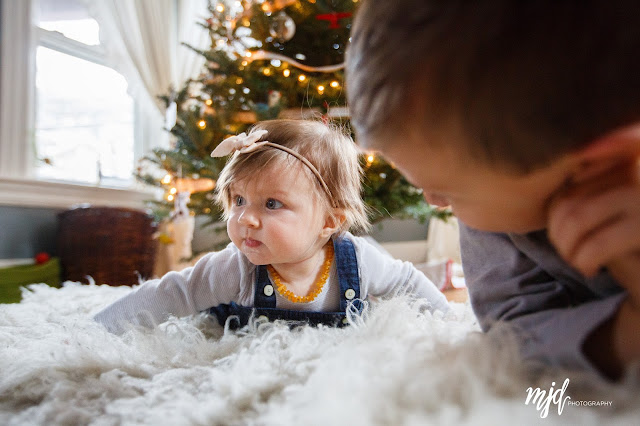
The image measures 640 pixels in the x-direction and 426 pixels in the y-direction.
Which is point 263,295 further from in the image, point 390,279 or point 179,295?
point 390,279

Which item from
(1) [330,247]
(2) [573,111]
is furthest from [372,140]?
(1) [330,247]

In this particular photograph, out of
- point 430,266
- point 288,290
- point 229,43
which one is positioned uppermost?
point 229,43

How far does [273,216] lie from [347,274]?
204 mm

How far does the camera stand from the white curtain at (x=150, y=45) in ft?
7.89

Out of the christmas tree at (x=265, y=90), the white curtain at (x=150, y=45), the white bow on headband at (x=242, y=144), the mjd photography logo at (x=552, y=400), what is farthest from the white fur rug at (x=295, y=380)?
the white curtain at (x=150, y=45)

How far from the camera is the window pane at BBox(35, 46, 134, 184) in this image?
2191 mm

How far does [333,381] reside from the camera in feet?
1.40

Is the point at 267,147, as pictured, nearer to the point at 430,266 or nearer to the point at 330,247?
the point at 330,247

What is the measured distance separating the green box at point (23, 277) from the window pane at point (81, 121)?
49 centimetres

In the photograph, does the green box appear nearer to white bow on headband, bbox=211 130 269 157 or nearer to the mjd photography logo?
white bow on headband, bbox=211 130 269 157

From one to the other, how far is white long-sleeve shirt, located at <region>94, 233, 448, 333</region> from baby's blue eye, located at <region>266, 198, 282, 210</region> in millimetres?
135

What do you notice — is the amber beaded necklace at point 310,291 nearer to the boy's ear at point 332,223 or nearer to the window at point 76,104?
the boy's ear at point 332,223

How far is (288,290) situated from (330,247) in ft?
0.44

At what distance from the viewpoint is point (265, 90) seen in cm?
189
